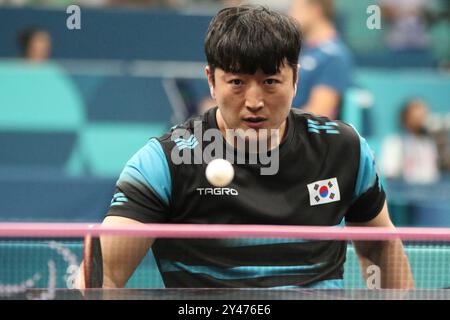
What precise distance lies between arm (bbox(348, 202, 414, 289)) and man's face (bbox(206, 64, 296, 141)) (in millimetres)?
454

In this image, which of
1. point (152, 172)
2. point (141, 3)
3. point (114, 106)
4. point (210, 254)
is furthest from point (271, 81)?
point (141, 3)

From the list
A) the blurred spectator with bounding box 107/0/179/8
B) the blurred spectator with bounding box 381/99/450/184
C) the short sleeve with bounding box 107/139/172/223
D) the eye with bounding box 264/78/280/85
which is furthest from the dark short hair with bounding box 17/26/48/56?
the eye with bounding box 264/78/280/85

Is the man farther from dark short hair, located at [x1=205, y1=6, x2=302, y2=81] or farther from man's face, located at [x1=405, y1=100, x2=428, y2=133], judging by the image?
man's face, located at [x1=405, y1=100, x2=428, y2=133]

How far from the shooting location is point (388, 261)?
7.98 feet

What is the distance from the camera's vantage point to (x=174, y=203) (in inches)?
104

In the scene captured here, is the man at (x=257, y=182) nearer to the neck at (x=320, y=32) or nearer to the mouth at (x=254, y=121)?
the mouth at (x=254, y=121)

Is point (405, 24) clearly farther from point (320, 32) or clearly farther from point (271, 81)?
point (271, 81)

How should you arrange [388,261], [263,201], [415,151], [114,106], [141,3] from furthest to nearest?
1. [141,3]
2. [415,151]
3. [114,106]
4. [263,201]
5. [388,261]

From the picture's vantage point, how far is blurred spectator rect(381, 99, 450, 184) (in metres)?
7.98

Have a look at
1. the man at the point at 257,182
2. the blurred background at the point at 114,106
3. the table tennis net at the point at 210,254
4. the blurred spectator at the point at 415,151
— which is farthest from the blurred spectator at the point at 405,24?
the table tennis net at the point at 210,254

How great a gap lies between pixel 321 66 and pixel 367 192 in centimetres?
349

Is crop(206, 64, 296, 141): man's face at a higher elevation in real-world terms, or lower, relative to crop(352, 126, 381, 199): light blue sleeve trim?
higher

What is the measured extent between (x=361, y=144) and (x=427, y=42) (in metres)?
8.15
